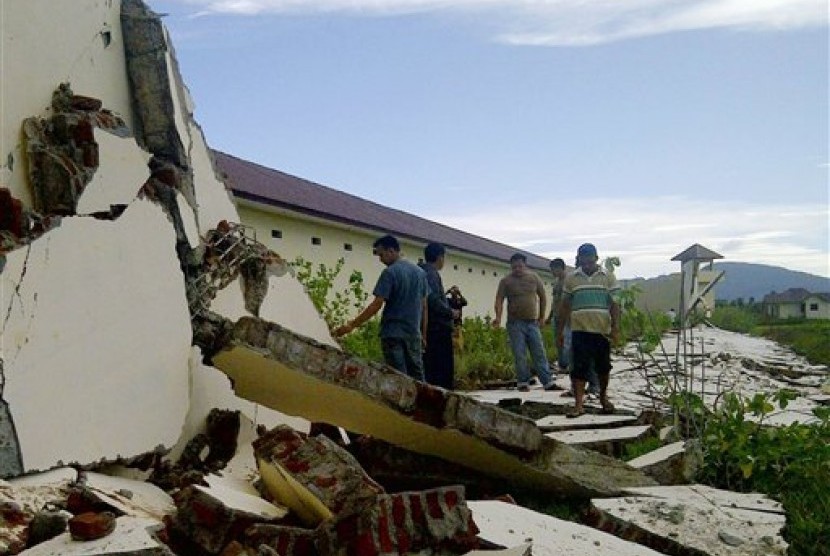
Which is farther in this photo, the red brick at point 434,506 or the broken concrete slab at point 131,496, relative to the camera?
the broken concrete slab at point 131,496

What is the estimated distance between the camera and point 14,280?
10.5ft

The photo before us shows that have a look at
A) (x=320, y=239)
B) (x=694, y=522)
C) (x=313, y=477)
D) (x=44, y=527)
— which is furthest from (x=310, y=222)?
(x=44, y=527)

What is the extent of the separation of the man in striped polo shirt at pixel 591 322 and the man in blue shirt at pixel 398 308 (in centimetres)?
136

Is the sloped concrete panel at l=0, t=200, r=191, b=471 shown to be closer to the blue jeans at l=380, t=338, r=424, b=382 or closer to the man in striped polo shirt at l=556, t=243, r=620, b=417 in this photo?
the blue jeans at l=380, t=338, r=424, b=382

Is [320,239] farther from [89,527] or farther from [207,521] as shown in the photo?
[89,527]

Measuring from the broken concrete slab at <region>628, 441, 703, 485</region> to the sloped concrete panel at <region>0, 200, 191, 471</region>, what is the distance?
2.45 metres

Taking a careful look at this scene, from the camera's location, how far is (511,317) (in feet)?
29.5

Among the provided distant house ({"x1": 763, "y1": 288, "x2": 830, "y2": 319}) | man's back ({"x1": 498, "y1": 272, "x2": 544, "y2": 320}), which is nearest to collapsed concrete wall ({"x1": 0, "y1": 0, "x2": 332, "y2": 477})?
man's back ({"x1": 498, "y1": 272, "x2": 544, "y2": 320})

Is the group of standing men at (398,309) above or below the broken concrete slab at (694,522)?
above

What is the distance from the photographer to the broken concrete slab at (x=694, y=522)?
11.6ft

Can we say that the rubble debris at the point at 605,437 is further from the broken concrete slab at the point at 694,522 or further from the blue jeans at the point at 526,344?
the blue jeans at the point at 526,344

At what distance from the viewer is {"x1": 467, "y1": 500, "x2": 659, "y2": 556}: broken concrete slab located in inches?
117

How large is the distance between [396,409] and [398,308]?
2.29m

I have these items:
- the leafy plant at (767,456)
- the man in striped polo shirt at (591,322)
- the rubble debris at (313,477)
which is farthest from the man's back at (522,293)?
the rubble debris at (313,477)
